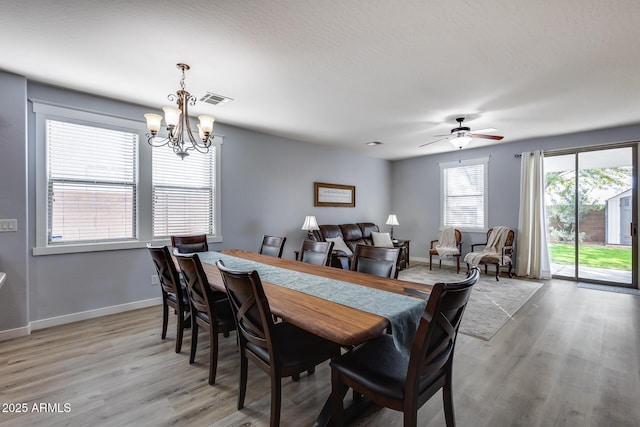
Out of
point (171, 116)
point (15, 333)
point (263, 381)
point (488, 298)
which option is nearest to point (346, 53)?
point (171, 116)

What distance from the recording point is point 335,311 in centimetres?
149

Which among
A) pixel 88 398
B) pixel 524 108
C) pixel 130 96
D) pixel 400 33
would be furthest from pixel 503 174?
pixel 88 398

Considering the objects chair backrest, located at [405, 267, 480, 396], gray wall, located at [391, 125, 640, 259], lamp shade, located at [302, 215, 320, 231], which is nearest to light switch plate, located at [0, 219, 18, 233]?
lamp shade, located at [302, 215, 320, 231]

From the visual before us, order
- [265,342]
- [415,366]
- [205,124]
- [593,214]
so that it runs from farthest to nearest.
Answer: [593,214], [205,124], [265,342], [415,366]

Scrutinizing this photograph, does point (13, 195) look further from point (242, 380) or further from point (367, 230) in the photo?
point (367, 230)

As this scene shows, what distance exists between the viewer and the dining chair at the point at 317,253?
2844 millimetres

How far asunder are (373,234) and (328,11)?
15.9 feet

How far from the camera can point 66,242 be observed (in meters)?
3.19

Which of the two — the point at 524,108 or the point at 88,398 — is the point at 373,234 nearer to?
the point at 524,108

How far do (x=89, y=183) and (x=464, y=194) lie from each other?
6.57 metres

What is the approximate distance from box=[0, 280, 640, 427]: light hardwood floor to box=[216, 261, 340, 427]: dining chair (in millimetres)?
388

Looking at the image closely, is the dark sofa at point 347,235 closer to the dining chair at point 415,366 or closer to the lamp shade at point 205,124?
the lamp shade at point 205,124

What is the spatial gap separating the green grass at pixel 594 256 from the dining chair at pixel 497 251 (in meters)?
0.72

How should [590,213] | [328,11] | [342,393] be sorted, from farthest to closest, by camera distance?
[590,213]
[328,11]
[342,393]
